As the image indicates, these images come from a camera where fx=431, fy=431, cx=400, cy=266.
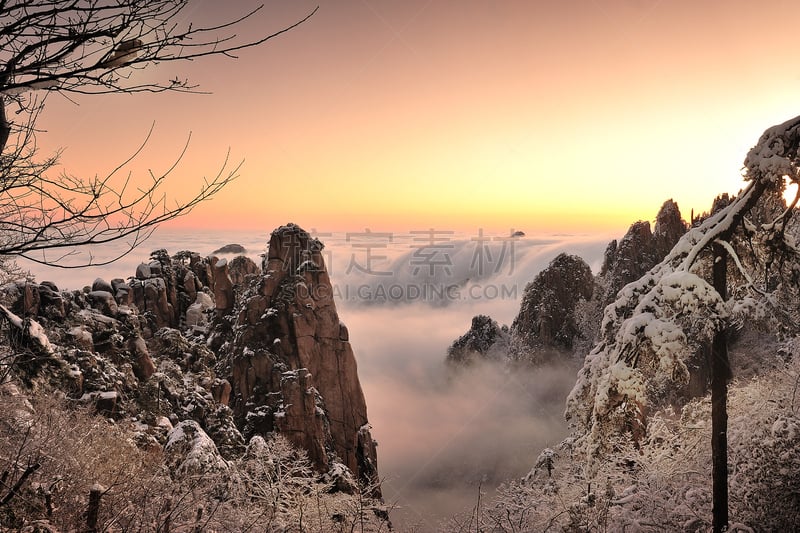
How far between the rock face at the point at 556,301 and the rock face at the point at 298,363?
35751mm

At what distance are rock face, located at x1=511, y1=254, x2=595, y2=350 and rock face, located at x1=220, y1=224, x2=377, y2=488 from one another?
117 ft

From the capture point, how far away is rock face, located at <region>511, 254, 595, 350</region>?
61.1m

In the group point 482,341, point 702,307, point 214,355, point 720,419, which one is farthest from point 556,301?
point 702,307

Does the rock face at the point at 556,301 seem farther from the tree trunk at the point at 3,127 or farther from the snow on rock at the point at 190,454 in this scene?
the tree trunk at the point at 3,127

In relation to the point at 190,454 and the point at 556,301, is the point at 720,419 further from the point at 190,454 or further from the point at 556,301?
the point at 556,301

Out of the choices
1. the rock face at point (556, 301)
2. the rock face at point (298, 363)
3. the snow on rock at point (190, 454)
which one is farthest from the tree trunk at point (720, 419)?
the rock face at point (556, 301)

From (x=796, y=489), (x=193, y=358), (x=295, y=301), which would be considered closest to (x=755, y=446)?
(x=796, y=489)

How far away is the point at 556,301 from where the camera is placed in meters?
61.4

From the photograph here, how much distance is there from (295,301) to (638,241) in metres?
43.4

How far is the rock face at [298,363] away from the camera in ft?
93.0

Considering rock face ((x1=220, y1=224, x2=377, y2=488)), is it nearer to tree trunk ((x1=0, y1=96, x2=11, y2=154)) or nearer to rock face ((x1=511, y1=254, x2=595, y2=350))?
tree trunk ((x1=0, y1=96, x2=11, y2=154))

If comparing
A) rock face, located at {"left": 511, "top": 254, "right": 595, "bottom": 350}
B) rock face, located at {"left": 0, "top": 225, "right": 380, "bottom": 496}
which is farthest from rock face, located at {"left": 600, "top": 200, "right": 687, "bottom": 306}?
rock face, located at {"left": 0, "top": 225, "right": 380, "bottom": 496}

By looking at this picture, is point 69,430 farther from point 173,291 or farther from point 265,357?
point 173,291

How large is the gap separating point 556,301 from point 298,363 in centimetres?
4244
